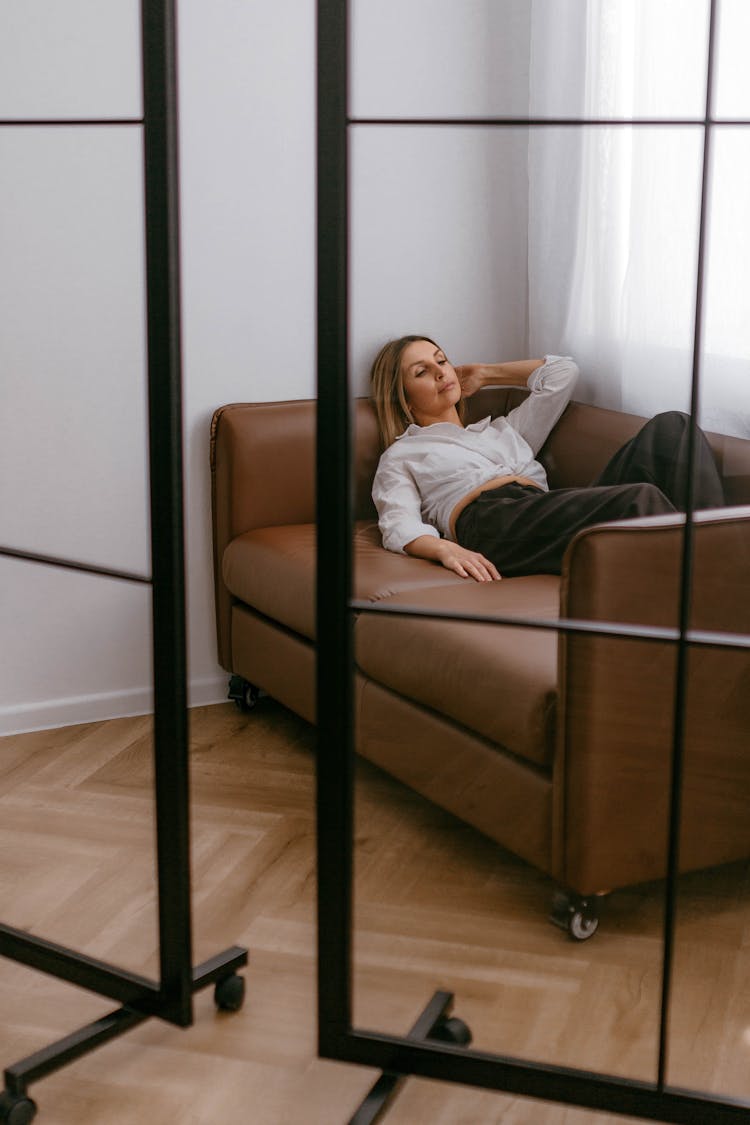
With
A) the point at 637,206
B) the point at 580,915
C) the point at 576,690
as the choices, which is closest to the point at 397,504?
the point at 576,690

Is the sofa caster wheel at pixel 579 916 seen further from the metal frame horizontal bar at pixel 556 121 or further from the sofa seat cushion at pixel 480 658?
the metal frame horizontal bar at pixel 556 121

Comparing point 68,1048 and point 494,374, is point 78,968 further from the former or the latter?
point 494,374

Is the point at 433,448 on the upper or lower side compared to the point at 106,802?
upper

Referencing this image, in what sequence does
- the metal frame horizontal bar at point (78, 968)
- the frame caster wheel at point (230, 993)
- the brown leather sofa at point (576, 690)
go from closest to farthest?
the brown leather sofa at point (576, 690) → the metal frame horizontal bar at point (78, 968) → the frame caster wheel at point (230, 993)

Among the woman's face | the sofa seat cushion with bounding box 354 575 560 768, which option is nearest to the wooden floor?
the sofa seat cushion with bounding box 354 575 560 768

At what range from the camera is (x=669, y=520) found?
1.46m

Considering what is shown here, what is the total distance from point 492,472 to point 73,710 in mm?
819

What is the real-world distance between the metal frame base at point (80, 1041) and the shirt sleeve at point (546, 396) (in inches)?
38.4

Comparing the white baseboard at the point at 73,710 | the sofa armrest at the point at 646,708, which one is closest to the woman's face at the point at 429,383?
the sofa armrest at the point at 646,708

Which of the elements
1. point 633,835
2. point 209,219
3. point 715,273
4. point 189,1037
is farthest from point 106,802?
point 209,219

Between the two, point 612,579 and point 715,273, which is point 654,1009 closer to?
point 612,579

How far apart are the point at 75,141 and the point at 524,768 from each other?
993 mm

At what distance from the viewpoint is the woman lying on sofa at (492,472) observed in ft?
4.78

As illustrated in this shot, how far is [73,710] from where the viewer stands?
197 centimetres
